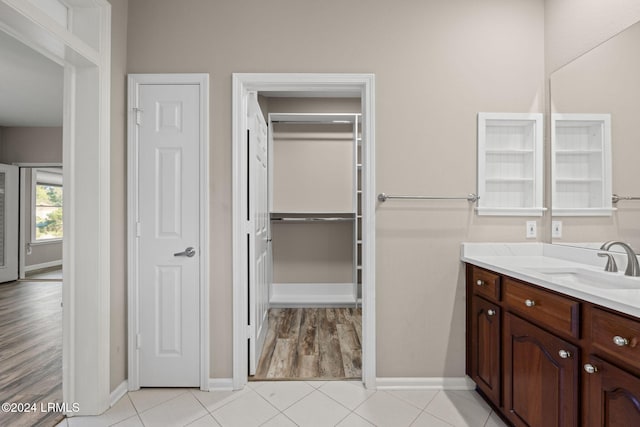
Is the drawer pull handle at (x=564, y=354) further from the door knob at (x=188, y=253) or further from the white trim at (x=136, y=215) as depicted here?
the door knob at (x=188, y=253)

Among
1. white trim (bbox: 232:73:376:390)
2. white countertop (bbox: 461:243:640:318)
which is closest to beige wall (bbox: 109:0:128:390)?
white trim (bbox: 232:73:376:390)

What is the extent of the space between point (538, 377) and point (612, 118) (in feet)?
4.56

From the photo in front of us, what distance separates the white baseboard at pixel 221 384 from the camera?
7.23 feet

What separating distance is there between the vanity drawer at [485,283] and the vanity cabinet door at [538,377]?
0.52 feet

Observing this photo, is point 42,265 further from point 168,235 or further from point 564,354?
point 564,354

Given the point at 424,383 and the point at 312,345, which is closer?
the point at 424,383

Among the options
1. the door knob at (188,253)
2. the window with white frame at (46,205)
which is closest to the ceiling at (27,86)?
the window with white frame at (46,205)

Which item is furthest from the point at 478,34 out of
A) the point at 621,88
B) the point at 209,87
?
the point at 209,87

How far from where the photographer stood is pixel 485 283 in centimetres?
199

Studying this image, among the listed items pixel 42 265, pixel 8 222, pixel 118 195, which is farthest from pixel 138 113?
pixel 42 265

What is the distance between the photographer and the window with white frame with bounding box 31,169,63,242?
641 centimetres

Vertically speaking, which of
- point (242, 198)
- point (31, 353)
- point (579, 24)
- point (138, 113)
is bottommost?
point (31, 353)

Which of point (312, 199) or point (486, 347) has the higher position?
point (312, 199)

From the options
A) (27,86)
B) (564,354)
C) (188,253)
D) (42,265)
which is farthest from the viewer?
(42,265)
